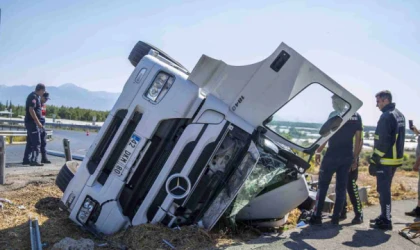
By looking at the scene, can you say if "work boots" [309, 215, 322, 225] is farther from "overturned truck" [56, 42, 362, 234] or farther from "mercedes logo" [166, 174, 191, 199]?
"mercedes logo" [166, 174, 191, 199]

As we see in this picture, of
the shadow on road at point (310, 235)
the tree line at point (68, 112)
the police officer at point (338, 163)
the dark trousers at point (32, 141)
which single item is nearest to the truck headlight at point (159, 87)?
the shadow on road at point (310, 235)

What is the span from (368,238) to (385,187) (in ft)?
3.42

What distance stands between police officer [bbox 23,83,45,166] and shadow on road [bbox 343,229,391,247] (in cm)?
712

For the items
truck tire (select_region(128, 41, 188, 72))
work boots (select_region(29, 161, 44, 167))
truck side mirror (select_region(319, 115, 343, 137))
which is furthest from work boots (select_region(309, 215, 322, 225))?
work boots (select_region(29, 161, 44, 167))

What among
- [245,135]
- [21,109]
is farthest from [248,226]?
[21,109]

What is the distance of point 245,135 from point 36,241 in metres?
2.45

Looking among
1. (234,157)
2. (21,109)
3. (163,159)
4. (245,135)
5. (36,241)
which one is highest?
(245,135)

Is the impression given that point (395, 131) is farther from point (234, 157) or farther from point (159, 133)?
point (159, 133)

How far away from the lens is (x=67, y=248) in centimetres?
363

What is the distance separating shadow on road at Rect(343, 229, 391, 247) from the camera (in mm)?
4625

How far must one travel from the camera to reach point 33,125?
906cm

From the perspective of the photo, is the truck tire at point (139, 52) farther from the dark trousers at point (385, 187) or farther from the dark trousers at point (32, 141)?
the dark trousers at point (32, 141)

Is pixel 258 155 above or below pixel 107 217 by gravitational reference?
above

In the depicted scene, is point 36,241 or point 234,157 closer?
point 36,241
